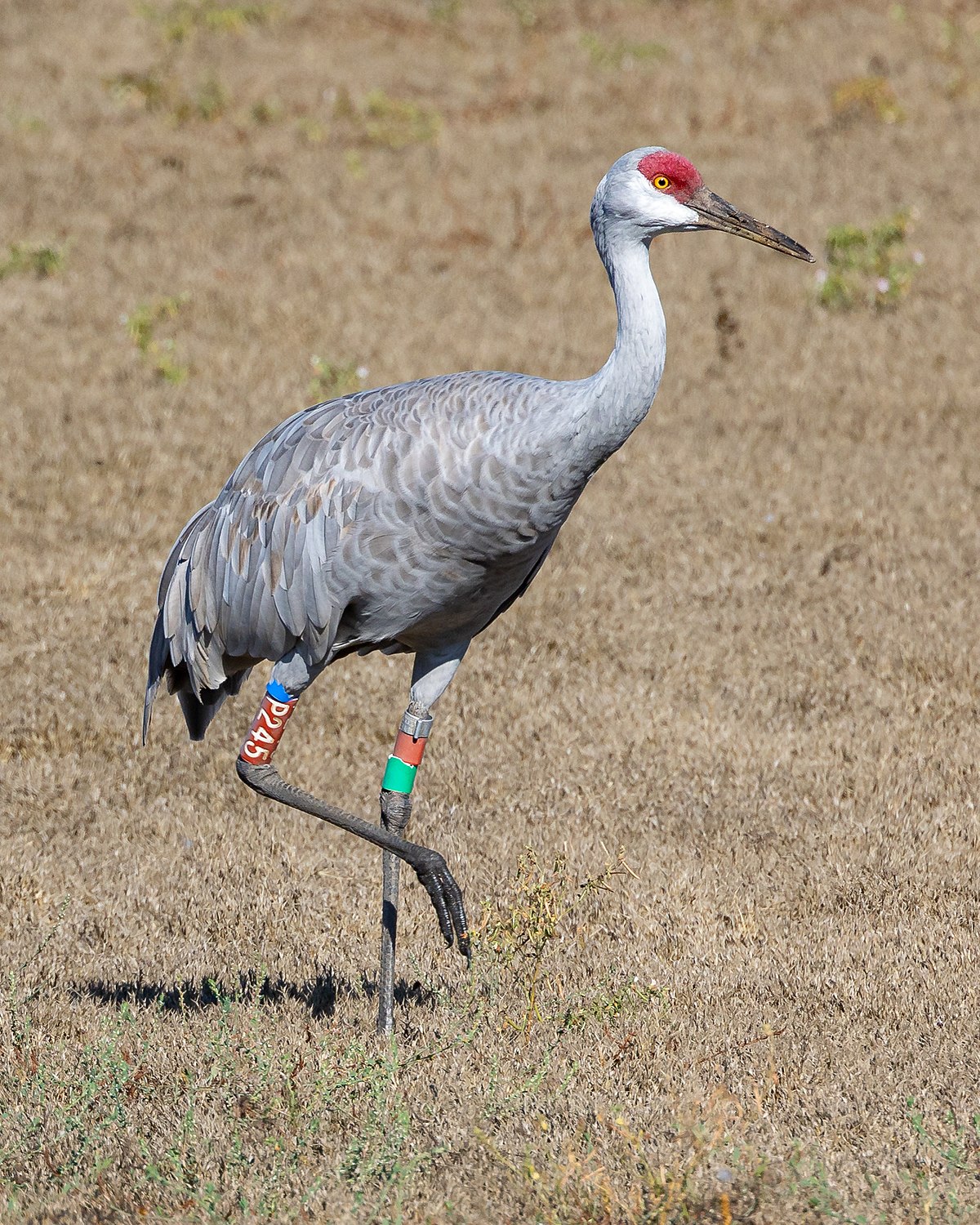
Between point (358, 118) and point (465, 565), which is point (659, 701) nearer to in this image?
point (465, 565)

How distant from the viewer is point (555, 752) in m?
6.80

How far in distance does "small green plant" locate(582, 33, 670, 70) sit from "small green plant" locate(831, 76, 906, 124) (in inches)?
81.7

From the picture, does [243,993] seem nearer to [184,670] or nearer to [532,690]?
[184,670]

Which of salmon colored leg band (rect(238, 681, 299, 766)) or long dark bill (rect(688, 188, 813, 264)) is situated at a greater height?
long dark bill (rect(688, 188, 813, 264))

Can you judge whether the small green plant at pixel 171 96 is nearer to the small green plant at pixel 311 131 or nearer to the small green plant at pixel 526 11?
the small green plant at pixel 311 131

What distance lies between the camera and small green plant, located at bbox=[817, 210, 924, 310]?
440 inches

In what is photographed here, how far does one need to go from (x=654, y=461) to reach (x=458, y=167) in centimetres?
535

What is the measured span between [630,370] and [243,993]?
2.32 metres

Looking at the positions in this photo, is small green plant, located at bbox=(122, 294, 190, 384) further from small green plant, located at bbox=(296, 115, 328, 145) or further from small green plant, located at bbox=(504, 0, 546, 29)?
small green plant, located at bbox=(504, 0, 546, 29)

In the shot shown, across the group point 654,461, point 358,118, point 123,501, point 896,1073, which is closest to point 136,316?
point 123,501

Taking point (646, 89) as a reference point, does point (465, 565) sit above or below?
below

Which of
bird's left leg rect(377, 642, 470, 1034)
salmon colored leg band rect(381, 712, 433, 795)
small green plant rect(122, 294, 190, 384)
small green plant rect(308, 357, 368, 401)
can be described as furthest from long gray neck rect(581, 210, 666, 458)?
small green plant rect(122, 294, 190, 384)

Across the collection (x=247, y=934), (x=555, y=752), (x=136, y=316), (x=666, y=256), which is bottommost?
(x=247, y=934)

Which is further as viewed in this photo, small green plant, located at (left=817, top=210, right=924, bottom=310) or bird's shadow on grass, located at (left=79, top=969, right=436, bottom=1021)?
small green plant, located at (left=817, top=210, right=924, bottom=310)
